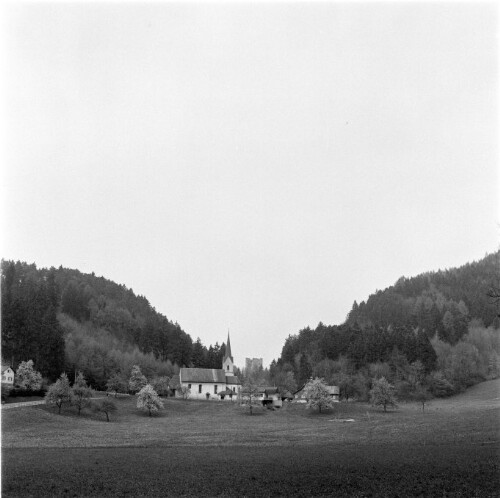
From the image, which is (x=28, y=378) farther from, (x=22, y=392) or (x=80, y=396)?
(x=80, y=396)

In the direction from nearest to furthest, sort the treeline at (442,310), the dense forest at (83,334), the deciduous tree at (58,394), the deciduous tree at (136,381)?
the deciduous tree at (58,394) < the dense forest at (83,334) < the deciduous tree at (136,381) < the treeline at (442,310)

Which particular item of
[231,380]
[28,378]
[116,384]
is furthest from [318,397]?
[28,378]

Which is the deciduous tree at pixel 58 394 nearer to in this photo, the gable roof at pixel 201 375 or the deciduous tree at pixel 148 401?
the deciduous tree at pixel 148 401

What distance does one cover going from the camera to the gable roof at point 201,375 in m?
119

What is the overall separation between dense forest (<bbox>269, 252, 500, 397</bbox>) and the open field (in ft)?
191

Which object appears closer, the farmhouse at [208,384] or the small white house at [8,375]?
the small white house at [8,375]

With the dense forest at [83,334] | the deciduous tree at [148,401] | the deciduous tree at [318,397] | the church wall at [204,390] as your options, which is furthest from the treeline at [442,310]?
the deciduous tree at [148,401]

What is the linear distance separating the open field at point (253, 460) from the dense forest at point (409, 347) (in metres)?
58.1

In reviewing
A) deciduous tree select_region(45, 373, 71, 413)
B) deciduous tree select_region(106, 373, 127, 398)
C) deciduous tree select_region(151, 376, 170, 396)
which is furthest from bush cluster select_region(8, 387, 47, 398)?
deciduous tree select_region(151, 376, 170, 396)

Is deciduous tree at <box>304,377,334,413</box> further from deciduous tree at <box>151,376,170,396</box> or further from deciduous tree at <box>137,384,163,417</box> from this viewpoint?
deciduous tree at <box>151,376,170,396</box>

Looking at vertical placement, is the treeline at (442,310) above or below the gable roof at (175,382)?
above

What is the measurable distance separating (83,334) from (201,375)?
42.6 meters

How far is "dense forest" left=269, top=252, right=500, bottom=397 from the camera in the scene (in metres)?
116

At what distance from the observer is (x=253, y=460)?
1225 inches
